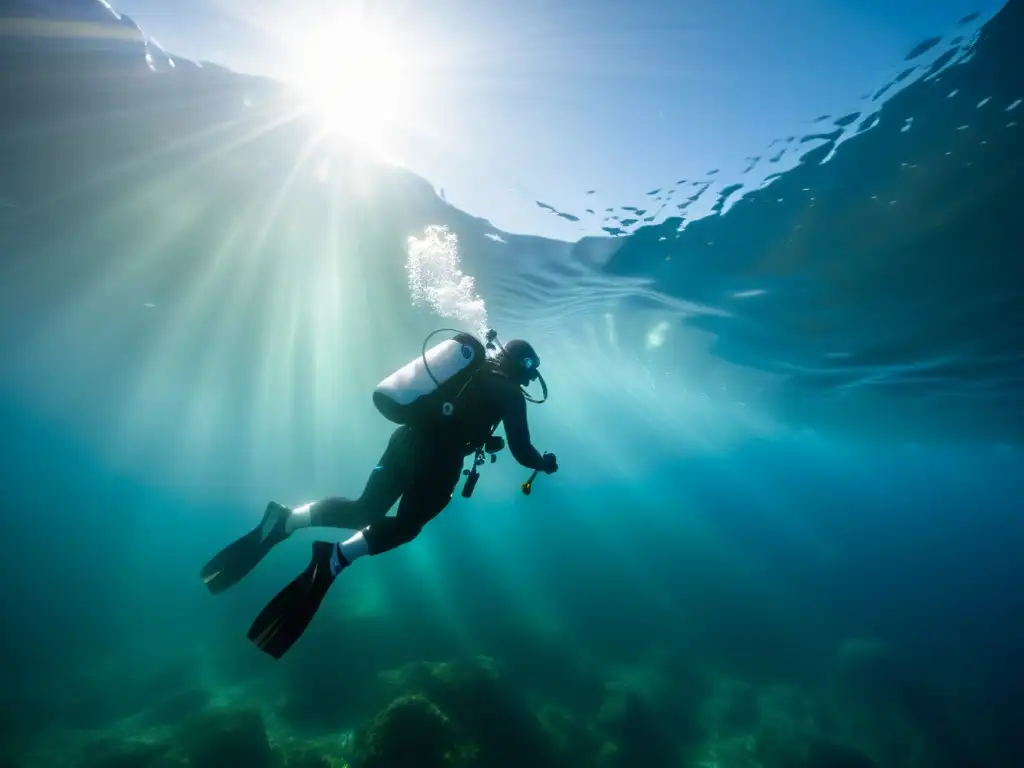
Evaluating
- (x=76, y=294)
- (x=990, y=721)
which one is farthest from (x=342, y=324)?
(x=990, y=721)

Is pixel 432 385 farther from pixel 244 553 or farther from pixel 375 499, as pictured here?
pixel 244 553

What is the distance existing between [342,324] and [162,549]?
150 feet

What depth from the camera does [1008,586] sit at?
44.0 meters

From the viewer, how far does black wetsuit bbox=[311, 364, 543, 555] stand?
150 inches

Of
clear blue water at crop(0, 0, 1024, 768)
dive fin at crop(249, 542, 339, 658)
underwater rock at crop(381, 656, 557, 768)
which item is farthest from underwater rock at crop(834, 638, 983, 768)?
dive fin at crop(249, 542, 339, 658)

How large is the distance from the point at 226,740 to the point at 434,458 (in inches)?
437

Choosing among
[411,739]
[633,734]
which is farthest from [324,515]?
[633,734]

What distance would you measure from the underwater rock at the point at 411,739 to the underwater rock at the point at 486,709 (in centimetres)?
59

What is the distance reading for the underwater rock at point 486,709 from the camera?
10062 mm

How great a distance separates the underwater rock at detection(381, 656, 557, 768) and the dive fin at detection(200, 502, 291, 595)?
22.0 feet

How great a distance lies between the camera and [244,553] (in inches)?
191

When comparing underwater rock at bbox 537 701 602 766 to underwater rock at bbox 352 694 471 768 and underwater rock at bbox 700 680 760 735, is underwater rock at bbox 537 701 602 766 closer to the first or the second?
underwater rock at bbox 352 694 471 768

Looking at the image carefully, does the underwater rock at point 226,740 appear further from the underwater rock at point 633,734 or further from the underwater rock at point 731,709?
the underwater rock at point 731,709

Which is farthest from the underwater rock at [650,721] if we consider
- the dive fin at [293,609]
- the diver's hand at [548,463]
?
the dive fin at [293,609]
